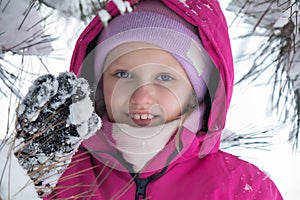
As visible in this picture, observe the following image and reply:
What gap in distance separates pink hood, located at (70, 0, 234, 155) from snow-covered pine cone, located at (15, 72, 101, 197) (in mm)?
351

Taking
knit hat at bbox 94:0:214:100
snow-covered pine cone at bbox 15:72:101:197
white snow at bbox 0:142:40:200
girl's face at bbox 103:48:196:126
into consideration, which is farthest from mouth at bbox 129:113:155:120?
white snow at bbox 0:142:40:200

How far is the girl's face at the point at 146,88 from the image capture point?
43.9 inches

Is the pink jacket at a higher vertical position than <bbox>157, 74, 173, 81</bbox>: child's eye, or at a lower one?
lower

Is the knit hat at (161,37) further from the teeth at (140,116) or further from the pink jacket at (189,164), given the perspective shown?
the teeth at (140,116)

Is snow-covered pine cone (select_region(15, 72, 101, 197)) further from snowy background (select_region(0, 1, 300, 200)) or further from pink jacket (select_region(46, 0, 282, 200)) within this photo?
pink jacket (select_region(46, 0, 282, 200))

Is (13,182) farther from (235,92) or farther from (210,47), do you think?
(235,92)

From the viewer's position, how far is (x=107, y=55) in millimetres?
1189

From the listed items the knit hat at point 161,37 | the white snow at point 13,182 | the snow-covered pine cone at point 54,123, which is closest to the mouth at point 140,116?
the knit hat at point 161,37

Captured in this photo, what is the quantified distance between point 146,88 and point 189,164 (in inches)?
9.3

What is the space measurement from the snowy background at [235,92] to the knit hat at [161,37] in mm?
117

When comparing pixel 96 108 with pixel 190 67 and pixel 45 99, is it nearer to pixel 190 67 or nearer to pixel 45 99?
pixel 190 67

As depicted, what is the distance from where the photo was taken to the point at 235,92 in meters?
1.59

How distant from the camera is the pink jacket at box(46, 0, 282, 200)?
1.16 meters

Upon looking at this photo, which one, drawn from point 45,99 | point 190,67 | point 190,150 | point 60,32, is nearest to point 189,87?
point 190,67
